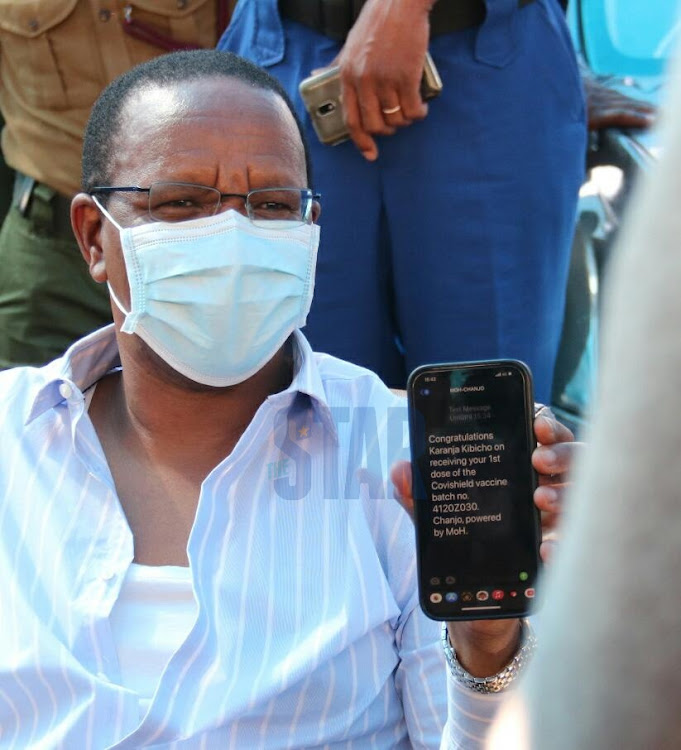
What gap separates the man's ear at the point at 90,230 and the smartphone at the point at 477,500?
101 cm

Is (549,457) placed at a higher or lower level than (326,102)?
higher

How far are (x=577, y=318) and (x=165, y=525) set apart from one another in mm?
2018

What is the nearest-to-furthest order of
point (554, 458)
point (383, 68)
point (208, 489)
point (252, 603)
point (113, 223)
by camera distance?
1. point (554, 458)
2. point (252, 603)
3. point (208, 489)
4. point (113, 223)
5. point (383, 68)

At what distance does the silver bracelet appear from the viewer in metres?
1.50

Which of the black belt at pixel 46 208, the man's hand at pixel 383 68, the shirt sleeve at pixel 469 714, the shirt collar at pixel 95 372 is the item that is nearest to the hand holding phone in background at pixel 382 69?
the man's hand at pixel 383 68

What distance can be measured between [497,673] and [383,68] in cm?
134

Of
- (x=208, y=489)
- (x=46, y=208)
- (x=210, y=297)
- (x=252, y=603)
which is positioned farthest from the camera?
(x=46, y=208)

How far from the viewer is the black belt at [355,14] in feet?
8.22

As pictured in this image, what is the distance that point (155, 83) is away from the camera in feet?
7.38

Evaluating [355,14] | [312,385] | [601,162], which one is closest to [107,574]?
[312,385]

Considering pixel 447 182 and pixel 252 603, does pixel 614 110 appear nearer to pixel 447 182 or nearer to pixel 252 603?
pixel 447 182

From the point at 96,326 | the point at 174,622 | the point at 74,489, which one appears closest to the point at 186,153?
the point at 74,489

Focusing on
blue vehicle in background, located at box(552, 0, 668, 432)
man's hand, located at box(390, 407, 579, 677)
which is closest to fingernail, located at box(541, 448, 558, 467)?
man's hand, located at box(390, 407, 579, 677)

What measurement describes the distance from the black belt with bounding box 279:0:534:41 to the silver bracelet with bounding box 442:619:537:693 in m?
1.44
